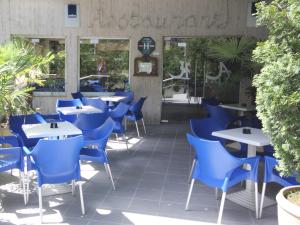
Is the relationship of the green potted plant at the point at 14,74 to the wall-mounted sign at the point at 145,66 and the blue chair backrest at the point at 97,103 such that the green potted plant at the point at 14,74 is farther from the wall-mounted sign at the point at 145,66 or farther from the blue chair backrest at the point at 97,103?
the wall-mounted sign at the point at 145,66

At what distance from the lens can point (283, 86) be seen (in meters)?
2.44

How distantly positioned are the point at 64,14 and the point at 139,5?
1804 millimetres

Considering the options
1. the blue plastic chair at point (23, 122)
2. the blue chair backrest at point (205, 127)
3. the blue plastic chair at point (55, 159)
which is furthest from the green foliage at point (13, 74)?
the blue chair backrest at point (205, 127)

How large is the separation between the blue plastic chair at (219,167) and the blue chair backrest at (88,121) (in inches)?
81.8

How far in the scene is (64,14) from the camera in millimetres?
8727

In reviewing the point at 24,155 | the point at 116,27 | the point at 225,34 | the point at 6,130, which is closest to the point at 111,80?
the point at 116,27

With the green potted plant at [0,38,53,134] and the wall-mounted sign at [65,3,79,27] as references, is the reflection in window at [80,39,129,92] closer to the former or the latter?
the wall-mounted sign at [65,3,79,27]

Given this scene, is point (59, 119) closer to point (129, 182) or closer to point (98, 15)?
point (129, 182)

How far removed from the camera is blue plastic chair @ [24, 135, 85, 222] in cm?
332

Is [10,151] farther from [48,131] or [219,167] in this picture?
[219,167]

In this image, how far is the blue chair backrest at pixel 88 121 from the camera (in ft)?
16.9

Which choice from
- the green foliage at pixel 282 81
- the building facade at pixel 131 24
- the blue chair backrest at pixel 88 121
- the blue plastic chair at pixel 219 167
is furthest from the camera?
the building facade at pixel 131 24

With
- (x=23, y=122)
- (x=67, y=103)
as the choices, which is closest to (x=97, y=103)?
(x=67, y=103)

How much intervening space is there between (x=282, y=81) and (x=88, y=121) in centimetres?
330
